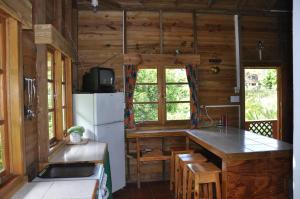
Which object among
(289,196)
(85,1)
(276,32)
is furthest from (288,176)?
(85,1)

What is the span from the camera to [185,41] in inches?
186

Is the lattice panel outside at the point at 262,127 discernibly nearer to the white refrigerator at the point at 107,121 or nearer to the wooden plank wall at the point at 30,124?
the white refrigerator at the point at 107,121

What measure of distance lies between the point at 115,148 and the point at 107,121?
16.5 inches

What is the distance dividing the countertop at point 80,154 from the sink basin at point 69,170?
0.10 metres

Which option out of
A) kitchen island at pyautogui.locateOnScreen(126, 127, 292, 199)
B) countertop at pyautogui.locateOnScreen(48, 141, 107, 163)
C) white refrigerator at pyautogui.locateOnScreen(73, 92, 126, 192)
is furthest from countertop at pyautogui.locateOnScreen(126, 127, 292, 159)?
countertop at pyautogui.locateOnScreen(48, 141, 107, 163)

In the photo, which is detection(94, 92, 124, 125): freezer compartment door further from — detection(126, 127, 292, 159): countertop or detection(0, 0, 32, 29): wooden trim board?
detection(0, 0, 32, 29): wooden trim board

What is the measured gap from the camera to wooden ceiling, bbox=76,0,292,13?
14.7 feet

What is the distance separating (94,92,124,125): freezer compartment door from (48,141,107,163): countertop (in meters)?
0.47

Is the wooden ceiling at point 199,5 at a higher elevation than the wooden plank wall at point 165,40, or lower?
higher

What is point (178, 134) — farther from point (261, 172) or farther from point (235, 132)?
point (261, 172)

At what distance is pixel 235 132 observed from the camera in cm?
410

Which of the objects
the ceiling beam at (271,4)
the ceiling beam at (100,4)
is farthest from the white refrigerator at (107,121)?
the ceiling beam at (271,4)

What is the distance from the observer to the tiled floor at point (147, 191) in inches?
153

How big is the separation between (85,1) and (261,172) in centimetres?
361
